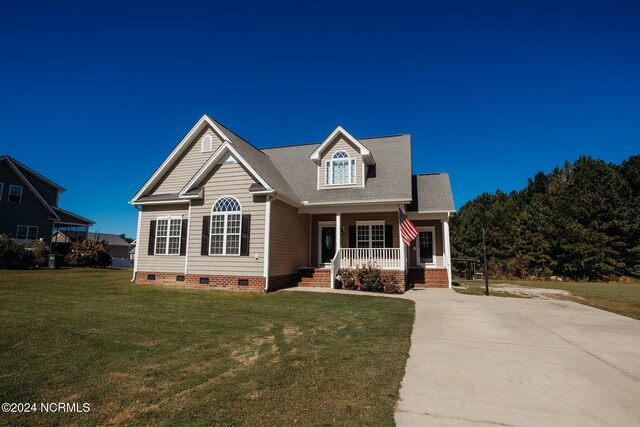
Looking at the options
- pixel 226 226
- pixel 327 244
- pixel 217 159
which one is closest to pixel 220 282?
pixel 226 226

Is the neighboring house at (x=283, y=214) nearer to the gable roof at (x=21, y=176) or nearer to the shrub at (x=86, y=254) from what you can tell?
the shrub at (x=86, y=254)

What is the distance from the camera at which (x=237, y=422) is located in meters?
3.10

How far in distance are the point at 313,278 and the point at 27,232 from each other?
2558 cm

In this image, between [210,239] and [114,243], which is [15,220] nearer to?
[210,239]

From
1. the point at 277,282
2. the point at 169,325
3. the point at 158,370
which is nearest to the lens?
the point at 158,370

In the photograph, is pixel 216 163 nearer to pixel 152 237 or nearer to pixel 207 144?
pixel 207 144

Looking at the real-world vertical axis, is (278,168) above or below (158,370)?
above

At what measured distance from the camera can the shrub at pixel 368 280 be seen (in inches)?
557

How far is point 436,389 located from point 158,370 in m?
3.62

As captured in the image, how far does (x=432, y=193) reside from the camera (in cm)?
1898

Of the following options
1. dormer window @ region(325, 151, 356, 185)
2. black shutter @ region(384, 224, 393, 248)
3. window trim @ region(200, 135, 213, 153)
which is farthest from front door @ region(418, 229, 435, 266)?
window trim @ region(200, 135, 213, 153)

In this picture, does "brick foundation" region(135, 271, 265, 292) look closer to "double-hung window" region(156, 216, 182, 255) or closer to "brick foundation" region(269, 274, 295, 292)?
"brick foundation" region(269, 274, 295, 292)

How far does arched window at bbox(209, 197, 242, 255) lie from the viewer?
13953 mm

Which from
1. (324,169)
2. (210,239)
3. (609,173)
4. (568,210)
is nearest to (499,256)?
(568,210)
